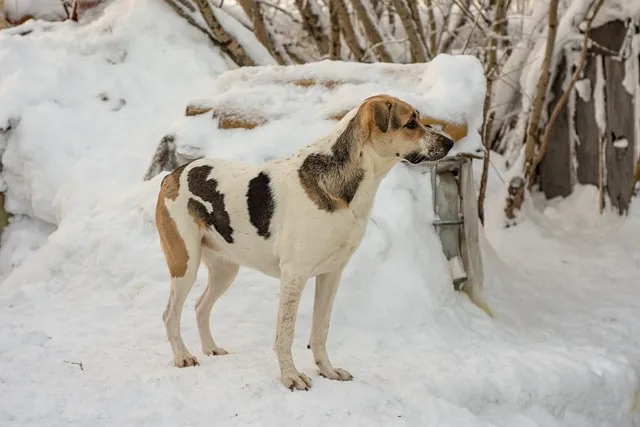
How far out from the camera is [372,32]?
26.6 feet

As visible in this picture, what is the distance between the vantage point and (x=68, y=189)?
6434 millimetres

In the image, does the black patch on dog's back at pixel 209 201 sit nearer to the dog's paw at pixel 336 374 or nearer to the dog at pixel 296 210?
the dog at pixel 296 210

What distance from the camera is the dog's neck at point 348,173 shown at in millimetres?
3369

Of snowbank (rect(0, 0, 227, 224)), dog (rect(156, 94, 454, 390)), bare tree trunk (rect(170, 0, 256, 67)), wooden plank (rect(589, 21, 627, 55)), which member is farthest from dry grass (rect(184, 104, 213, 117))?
wooden plank (rect(589, 21, 627, 55))

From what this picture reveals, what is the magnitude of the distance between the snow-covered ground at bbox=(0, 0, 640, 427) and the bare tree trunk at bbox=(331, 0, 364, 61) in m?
1.53

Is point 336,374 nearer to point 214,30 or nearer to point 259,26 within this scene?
point 214,30

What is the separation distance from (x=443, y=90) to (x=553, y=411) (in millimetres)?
2679

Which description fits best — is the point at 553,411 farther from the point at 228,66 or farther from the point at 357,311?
the point at 228,66

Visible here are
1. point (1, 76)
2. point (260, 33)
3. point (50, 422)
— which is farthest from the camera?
point (260, 33)

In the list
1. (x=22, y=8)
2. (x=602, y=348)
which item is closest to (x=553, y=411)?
(x=602, y=348)

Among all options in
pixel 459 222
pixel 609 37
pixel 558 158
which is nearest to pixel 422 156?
pixel 459 222

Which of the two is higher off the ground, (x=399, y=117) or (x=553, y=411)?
(x=399, y=117)

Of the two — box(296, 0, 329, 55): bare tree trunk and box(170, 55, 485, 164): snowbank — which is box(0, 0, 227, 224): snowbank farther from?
box(296, 0, 329, 55): bare tree trunk

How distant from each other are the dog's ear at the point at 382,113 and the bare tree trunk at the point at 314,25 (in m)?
5.44
